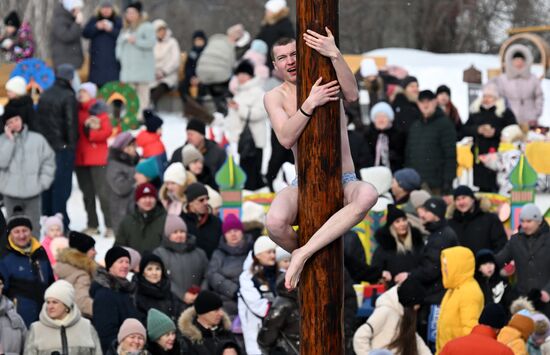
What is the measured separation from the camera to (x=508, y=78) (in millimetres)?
21938

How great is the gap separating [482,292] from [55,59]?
11.9m

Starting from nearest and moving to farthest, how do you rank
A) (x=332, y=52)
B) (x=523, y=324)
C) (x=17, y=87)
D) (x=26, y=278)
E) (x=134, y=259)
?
(x=332, y=52) → (x=523, y=324) → (x=26, y=278) → (x=134, y=259) → (x=17, y=87)

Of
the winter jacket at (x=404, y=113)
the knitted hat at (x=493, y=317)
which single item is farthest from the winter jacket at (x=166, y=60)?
the knitted hat at (x=493, y=317)

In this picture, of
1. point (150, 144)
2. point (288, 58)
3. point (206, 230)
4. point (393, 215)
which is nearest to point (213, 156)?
point (150, 144)

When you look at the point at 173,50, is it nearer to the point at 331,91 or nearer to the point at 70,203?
the point at 70,203

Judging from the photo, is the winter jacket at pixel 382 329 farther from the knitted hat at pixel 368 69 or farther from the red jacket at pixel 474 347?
the knitted hat at pixel 368 69

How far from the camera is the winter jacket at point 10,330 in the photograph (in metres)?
11.8

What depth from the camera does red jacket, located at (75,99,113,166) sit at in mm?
17688

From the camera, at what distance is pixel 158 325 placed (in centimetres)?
1145

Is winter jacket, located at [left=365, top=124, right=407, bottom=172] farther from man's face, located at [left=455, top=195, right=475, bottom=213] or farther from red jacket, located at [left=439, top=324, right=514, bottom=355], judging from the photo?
red jacket, located at [left=439, top=324, right=514, bottom=355]

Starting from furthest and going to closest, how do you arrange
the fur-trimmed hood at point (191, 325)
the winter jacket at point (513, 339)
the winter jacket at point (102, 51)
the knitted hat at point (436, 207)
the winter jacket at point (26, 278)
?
the winter jacket at point (102, 51)
the knitted hat at point (436, 207)
the winter jacket at point (26, 278)
the fur-trimmed hood at point (191, 325)
the winter jacket at point (513, 339)

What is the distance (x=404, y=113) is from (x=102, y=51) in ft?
19.1

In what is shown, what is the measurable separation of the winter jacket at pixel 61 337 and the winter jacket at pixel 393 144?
6758 mm

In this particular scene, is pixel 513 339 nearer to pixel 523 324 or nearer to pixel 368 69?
pixel 523 324
